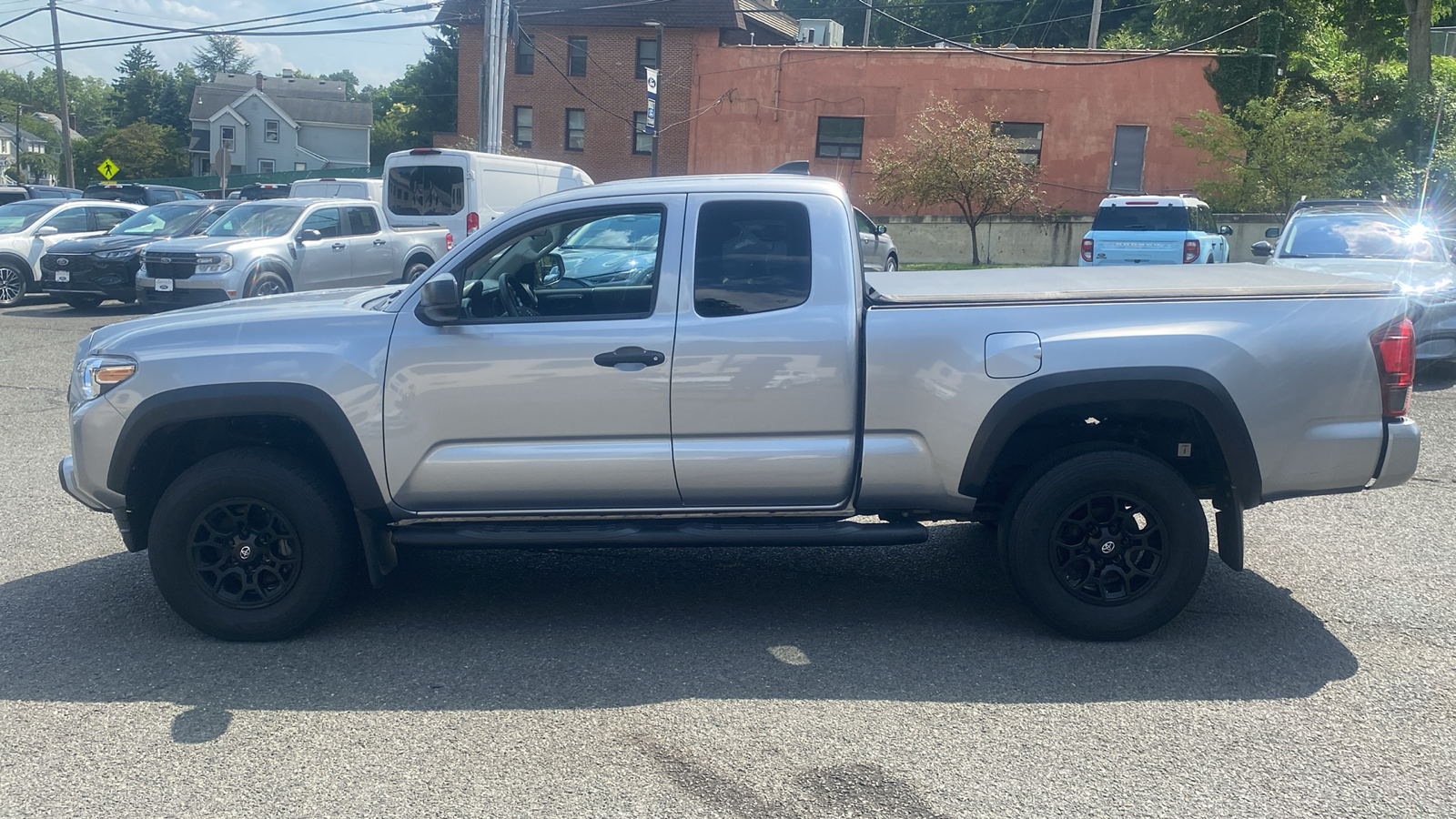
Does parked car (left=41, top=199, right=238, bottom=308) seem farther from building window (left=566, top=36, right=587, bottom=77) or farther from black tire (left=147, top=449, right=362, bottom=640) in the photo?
building window (left=566, top=36, right=587, bottom=77)

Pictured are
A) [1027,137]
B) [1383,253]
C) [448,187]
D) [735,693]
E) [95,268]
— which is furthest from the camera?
[1027,137]

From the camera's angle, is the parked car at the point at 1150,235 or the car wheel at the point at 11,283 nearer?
the parked car at the point at 1150,235

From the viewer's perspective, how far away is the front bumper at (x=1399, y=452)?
4824 mm

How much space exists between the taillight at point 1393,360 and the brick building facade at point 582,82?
36999mm

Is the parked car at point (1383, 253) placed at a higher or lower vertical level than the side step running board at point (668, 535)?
higher

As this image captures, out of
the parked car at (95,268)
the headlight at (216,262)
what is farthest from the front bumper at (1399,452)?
the parked car at (95,268)

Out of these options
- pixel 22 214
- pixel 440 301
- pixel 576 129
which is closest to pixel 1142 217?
pixel 440 301

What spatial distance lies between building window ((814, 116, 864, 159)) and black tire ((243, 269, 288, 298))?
23.5m

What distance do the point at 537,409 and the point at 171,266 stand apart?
12.5m

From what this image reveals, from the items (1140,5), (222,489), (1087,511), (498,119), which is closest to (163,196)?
(498,119)

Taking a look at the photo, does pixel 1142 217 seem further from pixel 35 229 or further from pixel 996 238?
pixel 35 229

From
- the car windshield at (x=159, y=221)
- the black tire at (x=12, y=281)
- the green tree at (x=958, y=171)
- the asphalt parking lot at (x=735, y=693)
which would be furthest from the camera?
the green tree at (x=958, y=171)

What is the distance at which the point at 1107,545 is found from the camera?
4898 millimetres

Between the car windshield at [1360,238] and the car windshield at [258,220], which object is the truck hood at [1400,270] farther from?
the car windshield at [258,220]
